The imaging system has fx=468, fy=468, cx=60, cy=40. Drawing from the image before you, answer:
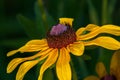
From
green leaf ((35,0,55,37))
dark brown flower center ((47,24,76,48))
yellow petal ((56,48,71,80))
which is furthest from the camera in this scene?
green leaf ((35,0,55,37))

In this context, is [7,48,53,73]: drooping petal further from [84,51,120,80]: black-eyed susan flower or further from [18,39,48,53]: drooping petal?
[84,51,120,80]: black-eyed susan flower

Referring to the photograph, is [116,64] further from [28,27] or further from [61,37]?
[28,27]

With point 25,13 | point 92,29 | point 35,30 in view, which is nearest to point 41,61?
point 92,29

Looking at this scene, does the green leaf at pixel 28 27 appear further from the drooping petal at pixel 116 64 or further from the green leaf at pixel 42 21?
the drooping petal at pixel 116 64

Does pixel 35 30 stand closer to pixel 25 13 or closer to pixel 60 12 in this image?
pixel 60 12

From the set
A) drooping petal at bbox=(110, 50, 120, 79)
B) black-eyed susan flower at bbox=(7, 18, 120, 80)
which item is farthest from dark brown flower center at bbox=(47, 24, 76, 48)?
drooping petal at bbox=(110, 50, 120, 79)

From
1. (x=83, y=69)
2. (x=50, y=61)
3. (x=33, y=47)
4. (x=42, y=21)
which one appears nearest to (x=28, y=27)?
(x=42, y=21)

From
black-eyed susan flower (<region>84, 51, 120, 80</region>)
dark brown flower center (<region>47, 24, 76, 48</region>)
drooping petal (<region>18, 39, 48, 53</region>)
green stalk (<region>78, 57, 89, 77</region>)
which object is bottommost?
green stalk (<region>78, 57, 89, 77</region>)

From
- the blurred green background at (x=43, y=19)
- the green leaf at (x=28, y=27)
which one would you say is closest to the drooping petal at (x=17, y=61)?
the blurred green background at (x=43, y=19)
